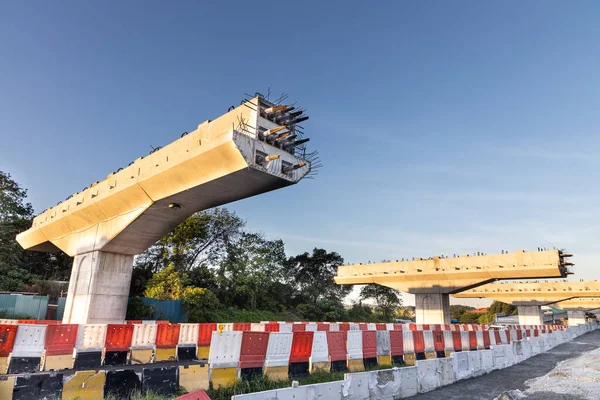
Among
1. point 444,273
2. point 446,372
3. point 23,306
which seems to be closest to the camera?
point 446,372

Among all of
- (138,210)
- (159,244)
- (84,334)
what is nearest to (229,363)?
(84,334)

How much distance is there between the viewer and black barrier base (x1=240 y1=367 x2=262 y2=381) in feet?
27.3

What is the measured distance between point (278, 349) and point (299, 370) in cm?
81

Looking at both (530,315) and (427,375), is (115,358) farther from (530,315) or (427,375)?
(530,315)

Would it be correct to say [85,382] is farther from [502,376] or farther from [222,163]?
[502,376]

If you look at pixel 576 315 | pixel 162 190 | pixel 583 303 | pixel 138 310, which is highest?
pixel 162 190

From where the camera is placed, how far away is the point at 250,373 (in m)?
8.46

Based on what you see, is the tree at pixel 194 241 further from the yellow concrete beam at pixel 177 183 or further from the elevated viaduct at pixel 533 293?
the elevated viaduct at pixel 533 293

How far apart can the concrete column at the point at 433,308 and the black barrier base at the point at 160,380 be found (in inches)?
1329

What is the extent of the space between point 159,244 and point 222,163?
2550cm

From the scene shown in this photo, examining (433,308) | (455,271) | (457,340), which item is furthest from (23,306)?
(433,308)

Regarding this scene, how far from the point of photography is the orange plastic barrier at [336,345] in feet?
33.3

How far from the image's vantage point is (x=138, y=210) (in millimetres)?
18016

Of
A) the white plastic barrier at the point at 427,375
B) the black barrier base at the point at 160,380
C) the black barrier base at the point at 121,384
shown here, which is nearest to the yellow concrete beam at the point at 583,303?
the white plastic barrier at the point at 427,375
